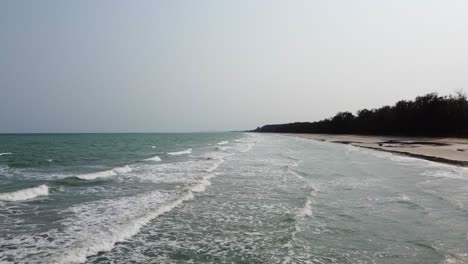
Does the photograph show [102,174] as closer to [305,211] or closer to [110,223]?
[110,223]

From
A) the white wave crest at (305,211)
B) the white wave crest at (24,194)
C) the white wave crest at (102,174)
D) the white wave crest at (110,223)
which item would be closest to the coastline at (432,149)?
the white wave crest at (305,211)

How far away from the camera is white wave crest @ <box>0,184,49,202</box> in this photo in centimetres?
1741

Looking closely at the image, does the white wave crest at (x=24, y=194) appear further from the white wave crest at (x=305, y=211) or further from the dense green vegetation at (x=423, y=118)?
the dense green vegetation at (x=423, y=118)

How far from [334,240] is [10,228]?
9.50 m

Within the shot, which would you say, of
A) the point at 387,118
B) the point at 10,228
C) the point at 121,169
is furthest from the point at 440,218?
the point at 387,118

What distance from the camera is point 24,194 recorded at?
18281mm

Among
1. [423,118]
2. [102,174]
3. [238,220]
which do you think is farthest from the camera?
[423,118]

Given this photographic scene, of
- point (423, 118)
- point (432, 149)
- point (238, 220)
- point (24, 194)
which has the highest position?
point (423, 118)

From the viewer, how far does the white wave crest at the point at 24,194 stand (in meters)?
17.4

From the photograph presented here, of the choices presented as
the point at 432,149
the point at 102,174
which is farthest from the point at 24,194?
the point at 432,149

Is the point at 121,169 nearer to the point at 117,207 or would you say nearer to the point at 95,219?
the point at 117,207

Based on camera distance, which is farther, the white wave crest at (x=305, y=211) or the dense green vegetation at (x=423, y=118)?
the dense green vegetation at (x=423, y=118)

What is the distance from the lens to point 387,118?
101 m

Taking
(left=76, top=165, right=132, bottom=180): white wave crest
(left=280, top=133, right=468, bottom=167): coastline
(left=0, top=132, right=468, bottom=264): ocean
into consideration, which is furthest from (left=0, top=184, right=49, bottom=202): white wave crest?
(left=280, top=133, right=468, bottom=167): coastline
